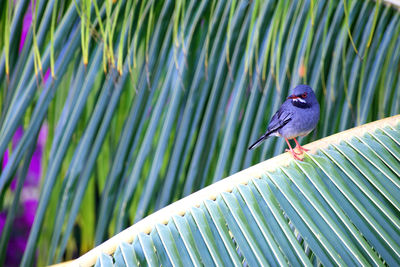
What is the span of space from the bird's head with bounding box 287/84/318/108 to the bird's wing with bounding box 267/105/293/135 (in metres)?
0.04

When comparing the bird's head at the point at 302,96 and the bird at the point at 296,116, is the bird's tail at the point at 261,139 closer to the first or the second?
the bird at the point at 296,116

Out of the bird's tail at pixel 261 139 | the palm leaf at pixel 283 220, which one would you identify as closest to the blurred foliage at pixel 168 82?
the bird's tail at pixel 261 139

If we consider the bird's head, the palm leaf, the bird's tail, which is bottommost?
the bird's tail

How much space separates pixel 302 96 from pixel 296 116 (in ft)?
0.19

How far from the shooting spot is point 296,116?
150 cm

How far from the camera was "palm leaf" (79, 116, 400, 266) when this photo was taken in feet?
3.28

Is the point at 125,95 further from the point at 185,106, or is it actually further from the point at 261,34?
the point at 261,34

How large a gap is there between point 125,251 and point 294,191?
1.23 feet

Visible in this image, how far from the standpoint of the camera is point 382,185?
1146 mm

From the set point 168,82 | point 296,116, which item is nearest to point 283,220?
point 296,116

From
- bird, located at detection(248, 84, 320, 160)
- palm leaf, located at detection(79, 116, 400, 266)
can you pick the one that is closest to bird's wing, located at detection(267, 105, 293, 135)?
bird, located at detection(248, 84, 320, 160)

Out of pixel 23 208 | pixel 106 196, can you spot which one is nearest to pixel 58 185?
pixel 106 196

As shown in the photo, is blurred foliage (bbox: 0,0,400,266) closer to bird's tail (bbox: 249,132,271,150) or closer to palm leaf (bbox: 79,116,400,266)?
bird's tail (bbox: 249,132,271,150)

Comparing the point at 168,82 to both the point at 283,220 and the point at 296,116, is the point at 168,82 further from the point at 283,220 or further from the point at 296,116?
the point at 283,220
